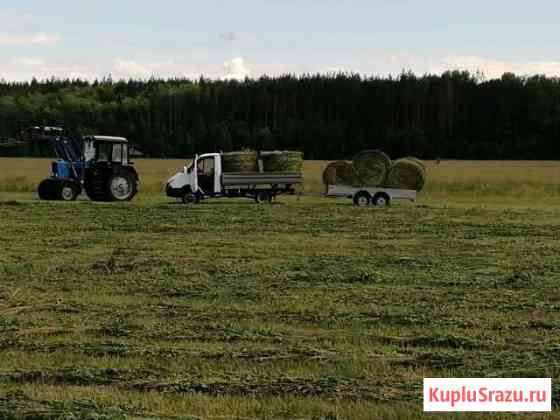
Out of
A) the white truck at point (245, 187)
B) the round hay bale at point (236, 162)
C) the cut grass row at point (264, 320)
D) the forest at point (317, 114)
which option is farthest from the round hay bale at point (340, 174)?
the forest at point (317, 114)

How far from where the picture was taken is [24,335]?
9.58 m

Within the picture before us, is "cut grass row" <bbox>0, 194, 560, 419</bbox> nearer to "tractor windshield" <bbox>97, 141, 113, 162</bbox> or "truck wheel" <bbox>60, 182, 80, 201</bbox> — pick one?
"tractor windshield" <bbox>97, 141, 113, 162</bbox>

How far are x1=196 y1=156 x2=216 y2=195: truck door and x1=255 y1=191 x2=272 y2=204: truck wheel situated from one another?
159 centimetres

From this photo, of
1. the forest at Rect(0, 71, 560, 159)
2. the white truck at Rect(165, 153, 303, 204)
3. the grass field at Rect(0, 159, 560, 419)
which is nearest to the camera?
the grass field at Rect(0, 159, 560, 419)

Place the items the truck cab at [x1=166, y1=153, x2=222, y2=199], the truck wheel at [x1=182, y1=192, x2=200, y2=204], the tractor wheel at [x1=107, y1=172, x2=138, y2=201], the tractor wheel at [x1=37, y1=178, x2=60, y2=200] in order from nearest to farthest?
the tractor wheel at [x1=107, y1=172, x2=138, y2=201] → the truck cab at [x1=166, y1=153, x2=222, y2=199] → the truck wheel at [x1=182, y1=192, x2=200, y2=204] → the tractor wheel at [x1=37, y1=178, x2=60, y2=200]

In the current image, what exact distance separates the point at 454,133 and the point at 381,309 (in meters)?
92.8

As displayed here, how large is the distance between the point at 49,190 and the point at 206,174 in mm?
5773

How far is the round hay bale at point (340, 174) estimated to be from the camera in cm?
3322

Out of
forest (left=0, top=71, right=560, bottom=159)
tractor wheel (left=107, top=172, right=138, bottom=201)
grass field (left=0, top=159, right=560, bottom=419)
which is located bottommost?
grass field (left=0, top=159, right=560, bottom=419)

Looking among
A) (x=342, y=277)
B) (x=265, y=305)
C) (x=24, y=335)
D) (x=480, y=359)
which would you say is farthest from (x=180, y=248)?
(x=480, y=359)

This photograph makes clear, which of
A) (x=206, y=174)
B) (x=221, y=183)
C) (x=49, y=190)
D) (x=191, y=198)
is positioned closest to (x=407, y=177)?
(x=221, y=183)

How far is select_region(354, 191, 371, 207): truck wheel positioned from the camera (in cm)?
3266

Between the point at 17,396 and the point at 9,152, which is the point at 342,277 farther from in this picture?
the point at 9,152

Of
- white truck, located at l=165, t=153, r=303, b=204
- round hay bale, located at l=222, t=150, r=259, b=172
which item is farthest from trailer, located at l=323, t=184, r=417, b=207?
round hay bale, located at l=222, t=150, r=259, b=172
